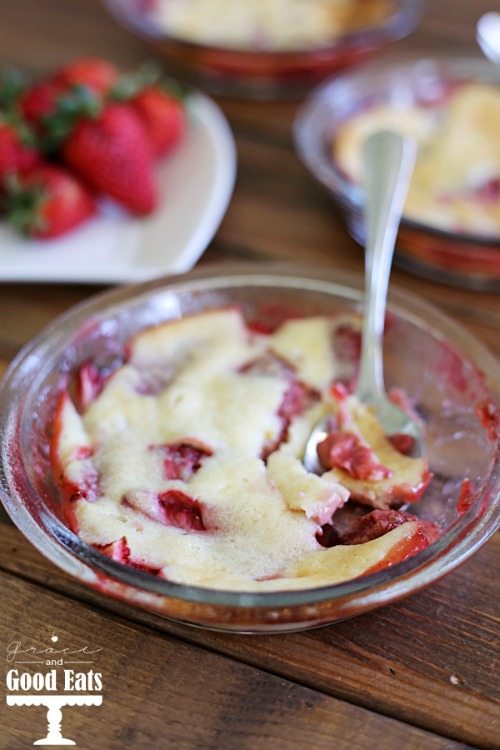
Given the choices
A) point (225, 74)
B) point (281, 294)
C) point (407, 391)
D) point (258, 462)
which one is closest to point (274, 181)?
point (225, 74)

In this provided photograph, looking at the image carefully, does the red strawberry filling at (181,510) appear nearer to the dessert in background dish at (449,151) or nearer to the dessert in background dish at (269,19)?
the dessert in background dish at (449,151)

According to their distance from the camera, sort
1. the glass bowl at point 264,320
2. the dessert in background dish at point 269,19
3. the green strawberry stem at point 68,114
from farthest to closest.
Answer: the dessert in background dish at point 269,19, the green strawberry stem at point 68,114, the glass bowl at point 264,320

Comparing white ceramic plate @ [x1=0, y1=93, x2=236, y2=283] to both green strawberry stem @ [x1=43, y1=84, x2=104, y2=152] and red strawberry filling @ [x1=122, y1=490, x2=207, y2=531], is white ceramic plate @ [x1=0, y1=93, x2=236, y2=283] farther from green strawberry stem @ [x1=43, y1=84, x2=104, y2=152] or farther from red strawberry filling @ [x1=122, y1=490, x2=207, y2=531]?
red strawberry filling @ [x1=122, y1=490, x2=207, y2=531]

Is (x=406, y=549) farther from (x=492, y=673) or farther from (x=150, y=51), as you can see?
(x=150, y=51)

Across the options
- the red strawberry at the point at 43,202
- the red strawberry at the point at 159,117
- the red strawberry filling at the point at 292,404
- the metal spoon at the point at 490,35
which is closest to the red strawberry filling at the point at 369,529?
the red strawberry filling at the point at 292,404

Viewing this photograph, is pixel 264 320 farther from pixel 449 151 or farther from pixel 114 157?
pixel 449 151

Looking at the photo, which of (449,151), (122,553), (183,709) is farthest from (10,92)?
(183,709)

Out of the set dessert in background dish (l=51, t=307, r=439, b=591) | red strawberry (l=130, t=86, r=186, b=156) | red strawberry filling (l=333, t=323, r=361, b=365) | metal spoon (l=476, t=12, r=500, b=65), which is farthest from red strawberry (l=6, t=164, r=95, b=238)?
metal spoon (l=476, t=12, r=500, b=65)
